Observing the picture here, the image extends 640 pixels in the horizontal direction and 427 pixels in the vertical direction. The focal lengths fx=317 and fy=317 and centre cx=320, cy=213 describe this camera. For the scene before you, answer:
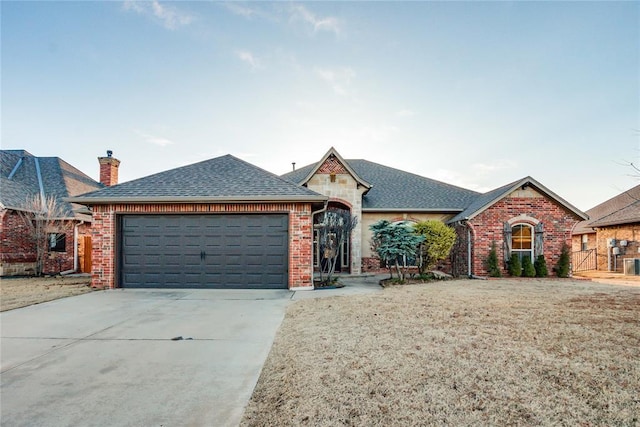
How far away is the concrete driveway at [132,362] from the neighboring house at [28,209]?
8.79 meters

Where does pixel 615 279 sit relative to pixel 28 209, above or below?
below

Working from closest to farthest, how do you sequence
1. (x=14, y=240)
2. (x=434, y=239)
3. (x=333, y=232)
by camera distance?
(x=333, y=232) → (x=434, y=239) → (x=14, y=240)

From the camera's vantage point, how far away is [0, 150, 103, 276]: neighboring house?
1477 cm

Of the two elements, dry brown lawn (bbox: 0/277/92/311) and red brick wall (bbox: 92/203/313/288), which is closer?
dry brown lawn (bbox: 0/277/92/311)

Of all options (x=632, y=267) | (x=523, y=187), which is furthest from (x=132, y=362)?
(x=632, y=267)

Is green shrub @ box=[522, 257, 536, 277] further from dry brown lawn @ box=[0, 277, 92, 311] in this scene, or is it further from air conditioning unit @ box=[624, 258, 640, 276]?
dry brown lawn @ box=[0, 277, 92, 311]

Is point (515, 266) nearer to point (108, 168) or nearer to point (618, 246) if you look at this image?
point (618, 246)

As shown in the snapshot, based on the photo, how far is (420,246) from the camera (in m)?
12.4

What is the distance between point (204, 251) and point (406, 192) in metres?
10.8

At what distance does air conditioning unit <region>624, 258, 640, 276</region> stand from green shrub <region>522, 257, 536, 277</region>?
684 centimetres

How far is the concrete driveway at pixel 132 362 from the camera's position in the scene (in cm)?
309

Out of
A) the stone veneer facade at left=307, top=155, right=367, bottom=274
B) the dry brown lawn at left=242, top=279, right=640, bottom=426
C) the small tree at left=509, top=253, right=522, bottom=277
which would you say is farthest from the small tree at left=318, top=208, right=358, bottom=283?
the small tree at left=509, top=253, right=522, bottom=277

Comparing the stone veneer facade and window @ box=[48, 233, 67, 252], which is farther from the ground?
the stone veneer facade

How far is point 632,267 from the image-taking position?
15.5 meters
